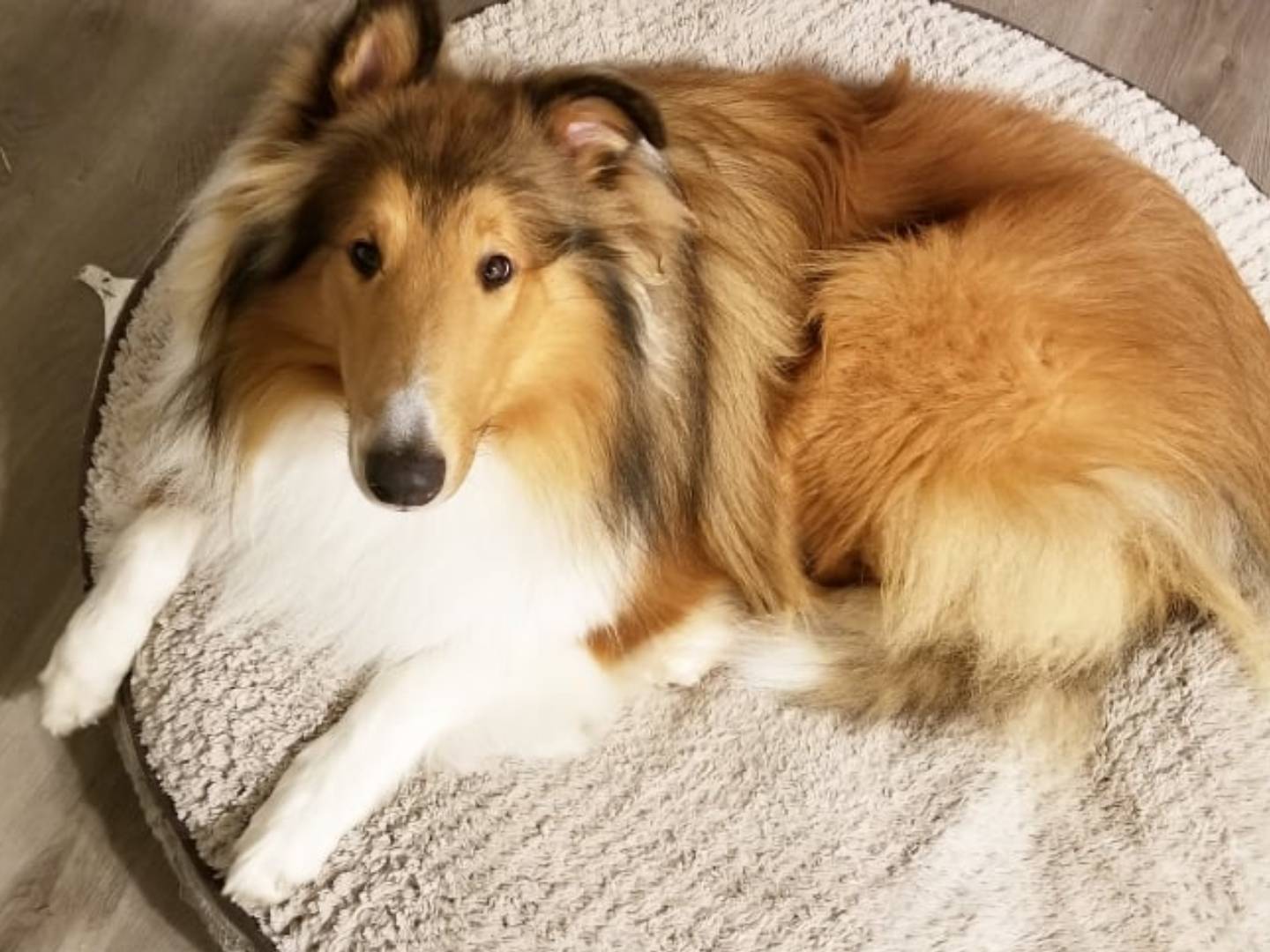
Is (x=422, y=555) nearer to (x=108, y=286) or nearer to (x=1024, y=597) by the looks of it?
(x=1024, y=597)

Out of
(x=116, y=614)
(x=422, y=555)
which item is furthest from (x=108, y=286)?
(x=422, y=555)

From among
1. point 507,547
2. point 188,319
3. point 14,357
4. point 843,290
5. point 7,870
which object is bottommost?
point 7,870

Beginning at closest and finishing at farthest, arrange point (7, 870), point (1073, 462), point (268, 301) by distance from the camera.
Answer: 1. point (268, 301)
2. point (1073, 462)
3. point (7, 870)

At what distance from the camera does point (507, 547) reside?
6.83 ft

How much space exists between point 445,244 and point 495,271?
0.25ft

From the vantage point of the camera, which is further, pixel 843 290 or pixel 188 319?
pixel 843 290

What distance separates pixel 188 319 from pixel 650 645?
890 mm

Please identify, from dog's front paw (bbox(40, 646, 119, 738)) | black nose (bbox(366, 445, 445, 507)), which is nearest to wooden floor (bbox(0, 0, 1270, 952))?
dog's front paw (bbox(40, 646, 119, 738))

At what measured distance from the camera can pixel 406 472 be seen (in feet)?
5.56

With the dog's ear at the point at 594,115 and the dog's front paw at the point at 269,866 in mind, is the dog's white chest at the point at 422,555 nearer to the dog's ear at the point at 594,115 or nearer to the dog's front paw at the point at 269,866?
the dog's front paw at the point at 269,866

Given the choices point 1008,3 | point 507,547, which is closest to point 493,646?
point 507,547

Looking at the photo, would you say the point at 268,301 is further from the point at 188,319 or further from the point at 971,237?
the point at 971,237

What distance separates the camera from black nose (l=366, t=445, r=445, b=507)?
1.69 metres

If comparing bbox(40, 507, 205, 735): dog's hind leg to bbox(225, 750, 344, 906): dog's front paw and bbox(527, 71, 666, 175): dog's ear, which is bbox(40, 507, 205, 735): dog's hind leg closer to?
bbox(225, 750, 344, 906): dog's front paw
